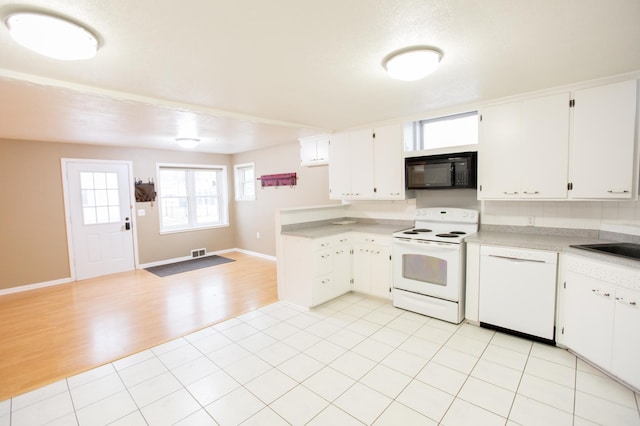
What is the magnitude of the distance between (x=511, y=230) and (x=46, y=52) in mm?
4208

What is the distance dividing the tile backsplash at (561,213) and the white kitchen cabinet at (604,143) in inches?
13.6

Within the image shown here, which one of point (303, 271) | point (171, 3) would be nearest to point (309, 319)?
point (303, 271)

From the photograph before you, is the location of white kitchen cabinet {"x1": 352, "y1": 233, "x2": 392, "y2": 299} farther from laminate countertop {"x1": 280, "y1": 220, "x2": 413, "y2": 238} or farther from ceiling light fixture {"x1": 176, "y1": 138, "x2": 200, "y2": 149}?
ceiling light fixture {"x1": 176, "y1": 138, "x2": 200, "y2": 149}

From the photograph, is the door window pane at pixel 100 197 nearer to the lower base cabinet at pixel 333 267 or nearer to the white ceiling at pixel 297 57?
the white ceiling at pixel 297 57

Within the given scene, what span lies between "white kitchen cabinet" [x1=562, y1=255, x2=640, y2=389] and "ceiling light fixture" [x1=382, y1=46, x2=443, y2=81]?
1.97m

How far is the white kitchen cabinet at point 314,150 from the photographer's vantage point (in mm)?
4734

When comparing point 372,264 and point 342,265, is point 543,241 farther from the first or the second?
point 342,265

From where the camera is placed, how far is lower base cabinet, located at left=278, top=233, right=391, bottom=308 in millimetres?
3627

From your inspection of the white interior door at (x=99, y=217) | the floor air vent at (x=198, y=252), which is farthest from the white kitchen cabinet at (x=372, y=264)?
the white interior door at (x=99, y=217)

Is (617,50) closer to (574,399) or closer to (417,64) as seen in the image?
(417,64)

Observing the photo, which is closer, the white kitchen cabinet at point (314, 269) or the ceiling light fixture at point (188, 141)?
the white kitchen cabinet at point (314, 269)

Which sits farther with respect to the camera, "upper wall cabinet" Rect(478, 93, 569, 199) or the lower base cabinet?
the lower base cabinet

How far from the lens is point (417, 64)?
80.0 inches

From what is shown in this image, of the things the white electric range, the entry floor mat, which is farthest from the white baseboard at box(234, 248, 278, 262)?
the white electric range
